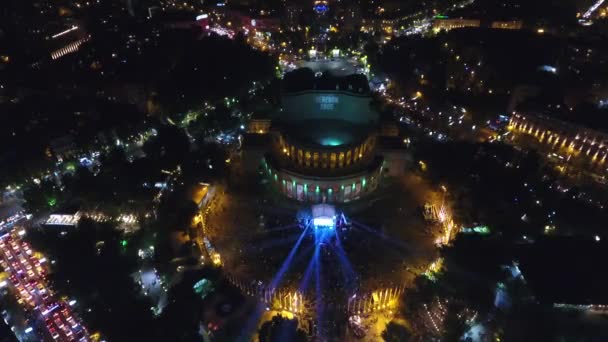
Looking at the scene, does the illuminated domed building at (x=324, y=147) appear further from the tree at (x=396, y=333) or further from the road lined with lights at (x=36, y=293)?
the road lined with lights at (x=36, y=293)

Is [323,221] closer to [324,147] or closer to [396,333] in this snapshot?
[324,147]

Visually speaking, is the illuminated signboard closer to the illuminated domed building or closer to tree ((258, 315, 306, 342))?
the illuminated domed building

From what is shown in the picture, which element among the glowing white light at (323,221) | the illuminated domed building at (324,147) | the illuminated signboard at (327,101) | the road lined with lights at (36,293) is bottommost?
the road lined with lights at (36,293)

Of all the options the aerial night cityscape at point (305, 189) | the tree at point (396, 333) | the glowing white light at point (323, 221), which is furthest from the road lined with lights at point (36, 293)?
the tree at point (396, 333)

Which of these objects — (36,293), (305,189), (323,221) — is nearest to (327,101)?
(305,189)

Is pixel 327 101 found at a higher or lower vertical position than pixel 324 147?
higher
